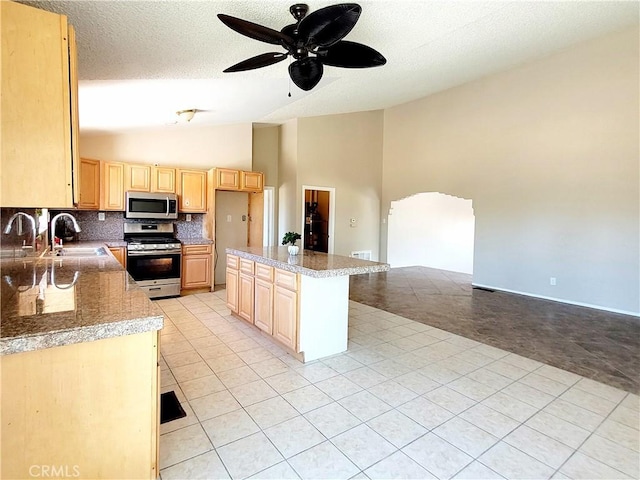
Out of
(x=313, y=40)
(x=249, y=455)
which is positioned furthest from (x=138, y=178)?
(x=249, y=455)

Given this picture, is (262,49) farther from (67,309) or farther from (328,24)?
(67,309)

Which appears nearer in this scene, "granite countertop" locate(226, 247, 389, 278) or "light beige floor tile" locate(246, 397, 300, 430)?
"light beige floor tile" locate(246, 397, 300, 430)

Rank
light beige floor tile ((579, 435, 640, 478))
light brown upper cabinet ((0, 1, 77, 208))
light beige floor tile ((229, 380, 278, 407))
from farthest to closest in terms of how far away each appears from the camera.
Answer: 1. light beige floor tile ((229, 380, 278, 407))
2. light beige floor tile ((579, 435, 640, 478))
3. light brown upper cabinet ((0, 1, 77, 208))

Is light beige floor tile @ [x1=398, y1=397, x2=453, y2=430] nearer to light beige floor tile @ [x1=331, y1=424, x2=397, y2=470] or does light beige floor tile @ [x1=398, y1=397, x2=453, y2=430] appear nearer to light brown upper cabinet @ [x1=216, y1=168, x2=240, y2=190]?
light beige floor tile @ [x1=331, y1=424, x2=397, y2=470]

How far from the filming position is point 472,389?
2.50m

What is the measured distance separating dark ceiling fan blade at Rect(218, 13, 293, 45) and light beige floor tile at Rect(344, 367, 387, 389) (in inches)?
100

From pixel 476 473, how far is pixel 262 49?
3.44 m

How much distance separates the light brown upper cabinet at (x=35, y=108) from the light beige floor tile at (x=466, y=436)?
2.33m

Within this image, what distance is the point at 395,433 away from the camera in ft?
6.46

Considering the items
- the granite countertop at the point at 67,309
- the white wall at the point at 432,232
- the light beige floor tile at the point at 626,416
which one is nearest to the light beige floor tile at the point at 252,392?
the granite countertop at the point at 67,309

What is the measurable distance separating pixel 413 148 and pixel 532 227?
10.1 ft

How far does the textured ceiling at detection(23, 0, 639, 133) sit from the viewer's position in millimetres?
2193

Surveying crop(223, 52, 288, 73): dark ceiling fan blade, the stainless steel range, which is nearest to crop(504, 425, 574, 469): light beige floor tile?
crop(223, 52, 288, 73): dark ceiling fan blade

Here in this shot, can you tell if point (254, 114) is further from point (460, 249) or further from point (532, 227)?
point (460, 249)
